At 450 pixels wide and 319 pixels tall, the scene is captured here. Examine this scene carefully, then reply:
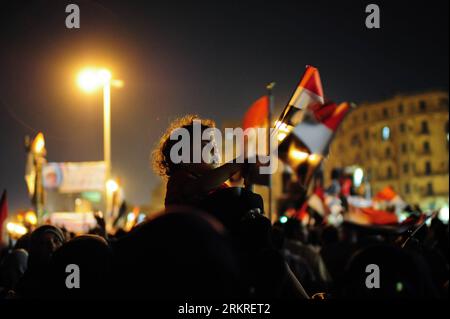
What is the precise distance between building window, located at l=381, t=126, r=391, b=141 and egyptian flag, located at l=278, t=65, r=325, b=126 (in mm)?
97218

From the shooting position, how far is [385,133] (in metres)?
101

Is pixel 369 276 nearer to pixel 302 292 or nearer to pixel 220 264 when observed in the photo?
pixel 220 264

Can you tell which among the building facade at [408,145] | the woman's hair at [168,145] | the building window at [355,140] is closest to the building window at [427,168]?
the building facade at [408,145]

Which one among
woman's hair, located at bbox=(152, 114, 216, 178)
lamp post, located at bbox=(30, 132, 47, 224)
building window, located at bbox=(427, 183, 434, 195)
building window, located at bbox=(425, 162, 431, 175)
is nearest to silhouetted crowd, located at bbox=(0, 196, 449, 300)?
woman's hair, located at bbox=(152, 114, 216, 178)

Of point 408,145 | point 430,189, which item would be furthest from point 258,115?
point 408,145

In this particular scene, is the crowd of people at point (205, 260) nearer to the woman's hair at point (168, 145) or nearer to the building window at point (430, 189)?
the woman's hair at point (168, 145)

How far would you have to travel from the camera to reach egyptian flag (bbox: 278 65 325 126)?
366 centimetres

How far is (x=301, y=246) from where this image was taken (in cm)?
1004

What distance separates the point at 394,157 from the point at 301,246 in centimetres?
9597

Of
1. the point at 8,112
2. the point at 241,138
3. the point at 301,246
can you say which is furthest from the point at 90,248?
the point at 301,246

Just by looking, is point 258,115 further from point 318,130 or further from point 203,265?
point 203,265

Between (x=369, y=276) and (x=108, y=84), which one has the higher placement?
(x=108, y=84)

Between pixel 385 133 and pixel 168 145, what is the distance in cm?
10095
